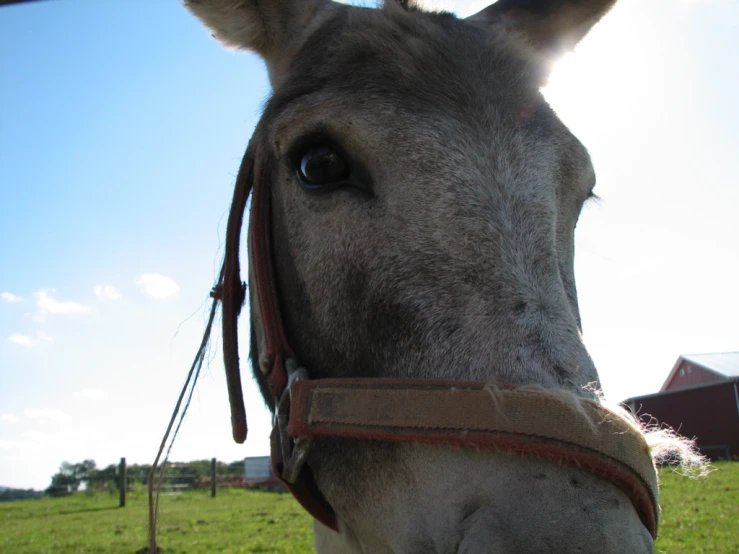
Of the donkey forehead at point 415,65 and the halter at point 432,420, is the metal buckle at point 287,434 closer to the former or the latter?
the halter at point 432,420

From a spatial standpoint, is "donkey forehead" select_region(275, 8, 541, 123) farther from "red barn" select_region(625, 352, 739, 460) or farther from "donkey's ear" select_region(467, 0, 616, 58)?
"red barn" select_region(625, 352, 739, 460)

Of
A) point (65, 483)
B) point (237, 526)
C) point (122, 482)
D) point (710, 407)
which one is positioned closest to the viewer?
point (237, 526)

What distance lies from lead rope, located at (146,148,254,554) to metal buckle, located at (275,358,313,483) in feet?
1.87

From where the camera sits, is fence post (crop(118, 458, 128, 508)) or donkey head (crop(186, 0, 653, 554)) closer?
donkey head (crop(186, 0, 653, 554))

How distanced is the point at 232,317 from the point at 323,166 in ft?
3.23

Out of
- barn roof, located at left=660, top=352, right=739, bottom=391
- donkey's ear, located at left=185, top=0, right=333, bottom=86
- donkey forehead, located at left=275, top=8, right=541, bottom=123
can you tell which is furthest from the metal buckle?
barn roof, located at left=660, top=352, right=739, bottom=391

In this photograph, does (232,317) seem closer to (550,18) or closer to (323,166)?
(323,166)

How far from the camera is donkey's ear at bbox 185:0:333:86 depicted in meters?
2.86

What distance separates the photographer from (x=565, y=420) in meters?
1.32

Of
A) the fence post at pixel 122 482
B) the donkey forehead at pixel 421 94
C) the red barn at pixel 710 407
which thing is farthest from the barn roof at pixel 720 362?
the donkey forehead at pixel 421 94

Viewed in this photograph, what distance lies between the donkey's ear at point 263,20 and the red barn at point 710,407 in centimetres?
2362

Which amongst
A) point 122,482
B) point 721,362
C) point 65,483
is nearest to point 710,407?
point 721,362

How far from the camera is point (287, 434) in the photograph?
6.64 ft

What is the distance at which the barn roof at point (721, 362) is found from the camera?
1102 inches
